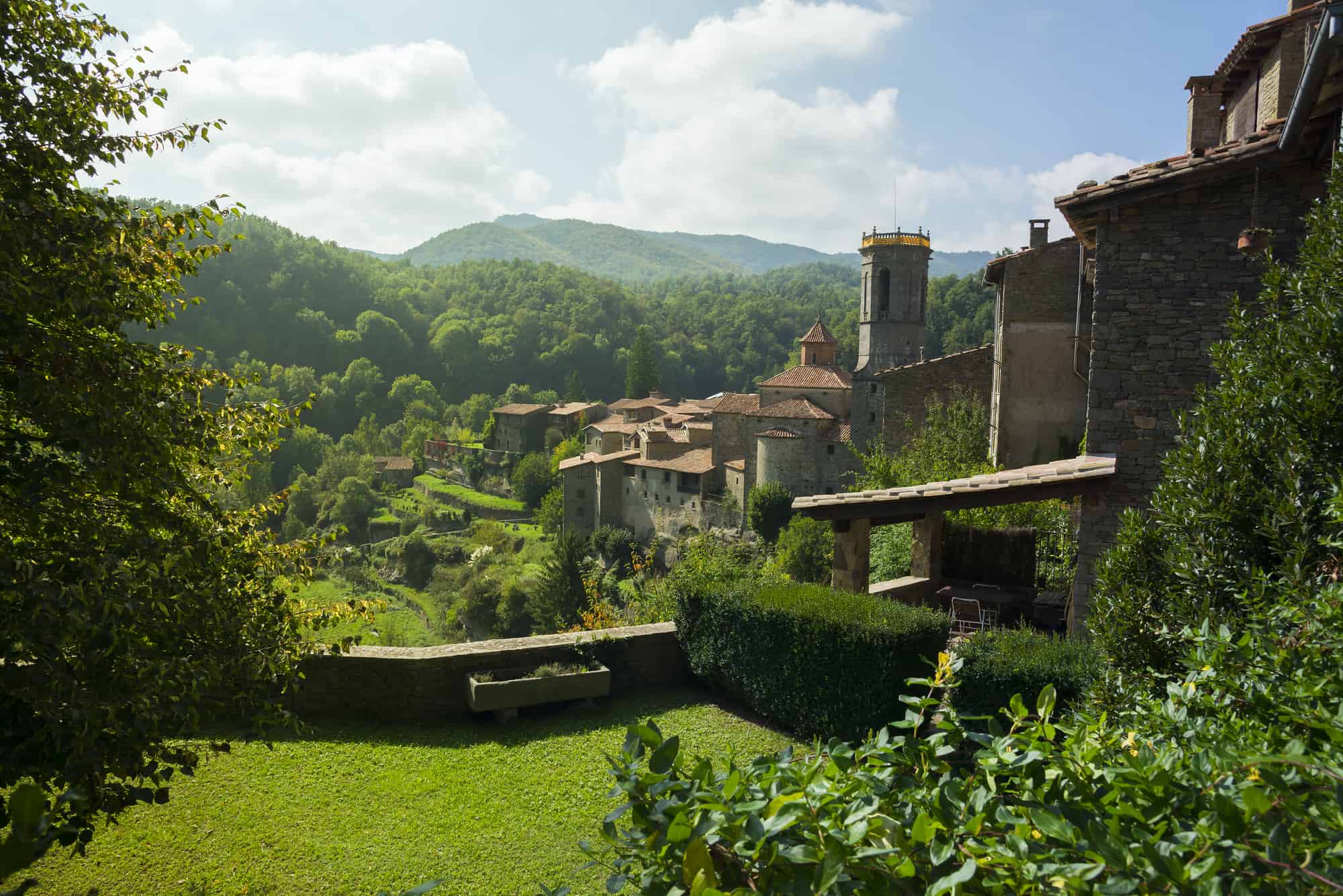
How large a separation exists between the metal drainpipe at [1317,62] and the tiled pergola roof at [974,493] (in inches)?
132

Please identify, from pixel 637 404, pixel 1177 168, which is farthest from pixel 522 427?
pixel 1177 168

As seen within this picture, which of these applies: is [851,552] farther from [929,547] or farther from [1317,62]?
[1317,62]

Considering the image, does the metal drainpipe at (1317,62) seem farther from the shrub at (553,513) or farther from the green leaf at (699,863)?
the shrub at (553,513)

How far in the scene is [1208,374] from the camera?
822 cm

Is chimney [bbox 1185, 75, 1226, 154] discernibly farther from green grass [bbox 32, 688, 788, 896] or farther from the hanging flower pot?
green grass [bbox 32, 688, 788, 896]

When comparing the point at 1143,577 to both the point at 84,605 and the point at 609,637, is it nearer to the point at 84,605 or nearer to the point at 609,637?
the point at 609,637

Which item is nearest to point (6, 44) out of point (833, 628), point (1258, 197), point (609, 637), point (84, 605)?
point (84, 605)

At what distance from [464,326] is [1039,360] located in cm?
9719

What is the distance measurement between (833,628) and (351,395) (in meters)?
90.6

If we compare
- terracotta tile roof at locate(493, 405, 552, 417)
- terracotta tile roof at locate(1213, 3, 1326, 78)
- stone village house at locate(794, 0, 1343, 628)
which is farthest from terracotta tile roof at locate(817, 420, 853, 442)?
terracotta tile roof at locate(493, 405, 552, 417)

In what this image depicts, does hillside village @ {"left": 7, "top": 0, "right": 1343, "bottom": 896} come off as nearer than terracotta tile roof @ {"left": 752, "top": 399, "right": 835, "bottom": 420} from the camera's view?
Yes

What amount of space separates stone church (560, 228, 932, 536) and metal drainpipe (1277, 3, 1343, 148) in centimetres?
2999

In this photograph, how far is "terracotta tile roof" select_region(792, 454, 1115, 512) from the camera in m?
8.20

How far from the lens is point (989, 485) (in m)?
8.56
